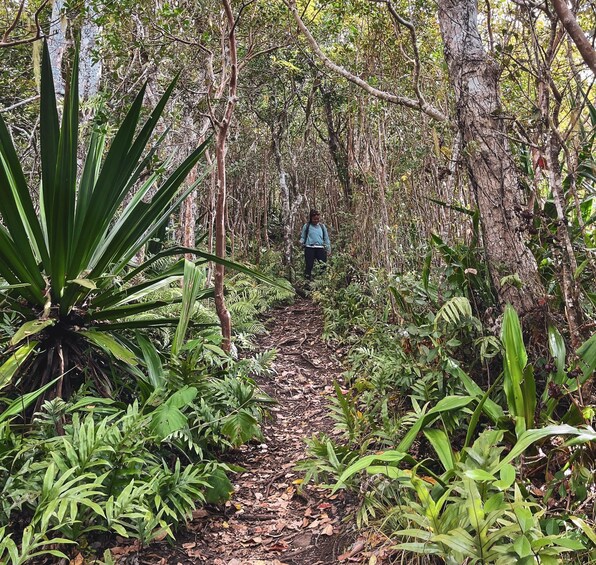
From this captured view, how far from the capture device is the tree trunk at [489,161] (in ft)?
8.98

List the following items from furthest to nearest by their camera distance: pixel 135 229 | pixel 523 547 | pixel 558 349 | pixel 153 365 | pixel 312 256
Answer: pixel 312 256 → pixel 135 229 → pixel 153 365 → pixel 558 349 → pixel 523 547

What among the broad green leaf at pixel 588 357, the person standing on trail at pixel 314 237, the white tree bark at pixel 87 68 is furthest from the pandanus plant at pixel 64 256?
the person standing on trail at pixel 314 237

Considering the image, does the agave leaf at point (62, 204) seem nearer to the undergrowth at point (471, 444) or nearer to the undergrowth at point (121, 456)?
the undergrowth at point (121, 456)

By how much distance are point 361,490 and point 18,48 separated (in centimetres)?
612

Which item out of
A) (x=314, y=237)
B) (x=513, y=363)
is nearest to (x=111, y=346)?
(x=513, y=363)

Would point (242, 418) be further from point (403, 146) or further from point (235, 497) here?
point (403, 146)

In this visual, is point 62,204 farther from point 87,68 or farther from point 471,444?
point 87,68

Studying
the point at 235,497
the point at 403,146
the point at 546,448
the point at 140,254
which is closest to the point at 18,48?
the point at 140,254

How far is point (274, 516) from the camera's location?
8.19 feet

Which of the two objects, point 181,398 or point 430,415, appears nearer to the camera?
point 430,415

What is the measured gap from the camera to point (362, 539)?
6.82ft

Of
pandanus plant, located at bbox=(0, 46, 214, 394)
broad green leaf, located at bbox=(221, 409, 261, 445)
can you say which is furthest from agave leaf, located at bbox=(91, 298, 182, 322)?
broad green leaf, located at bbox=(221, 409, 261, 445)

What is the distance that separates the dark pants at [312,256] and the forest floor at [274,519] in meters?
4.55

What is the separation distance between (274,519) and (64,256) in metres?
1.77
